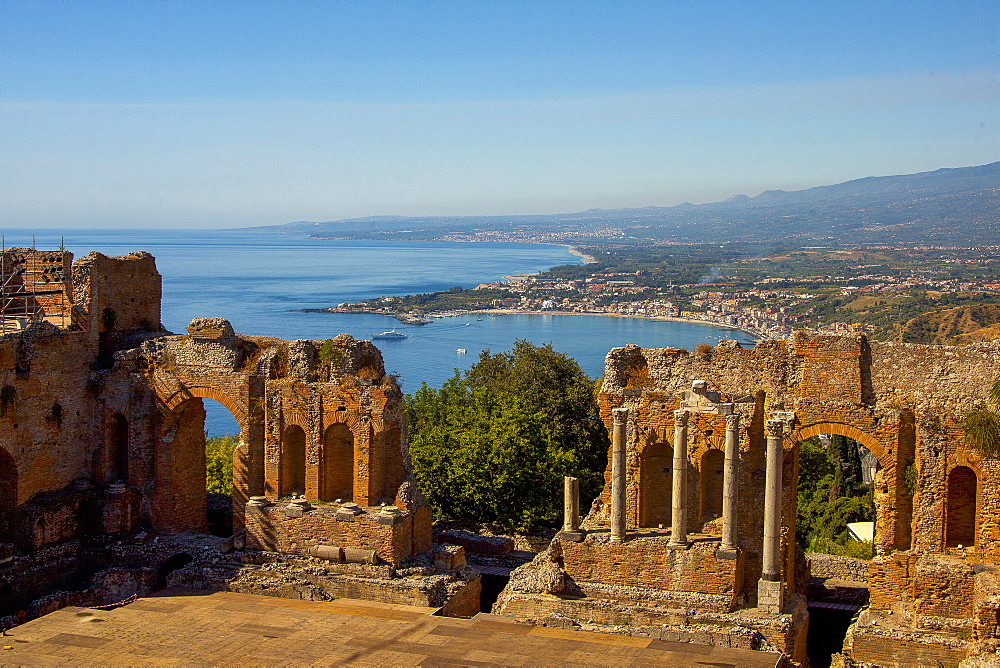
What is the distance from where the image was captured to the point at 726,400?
18375 millimetres

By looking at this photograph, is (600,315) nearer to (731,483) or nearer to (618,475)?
(618,475)

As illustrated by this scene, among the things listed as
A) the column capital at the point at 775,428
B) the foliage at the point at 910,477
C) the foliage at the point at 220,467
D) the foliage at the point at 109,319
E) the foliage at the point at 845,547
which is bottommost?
the foliage at the point at 845,547

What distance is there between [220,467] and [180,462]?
10.6 meters

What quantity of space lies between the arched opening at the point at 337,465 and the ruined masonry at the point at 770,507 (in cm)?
456

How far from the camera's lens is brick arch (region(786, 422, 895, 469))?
17359 millimetres

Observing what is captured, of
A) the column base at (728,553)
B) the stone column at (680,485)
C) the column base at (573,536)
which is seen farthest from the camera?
the column base at (573,536)

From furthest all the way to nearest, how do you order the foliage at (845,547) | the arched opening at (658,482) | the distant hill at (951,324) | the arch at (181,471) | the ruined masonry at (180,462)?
1. the distant hill at (951,324)
2. the foliage at (845,547)
3. the arch at (181,471)
4. the ruined masonry at (180,462)
5. the arched opening at (658,482)

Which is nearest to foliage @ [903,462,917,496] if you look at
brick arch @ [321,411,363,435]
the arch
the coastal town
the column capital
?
the column capital

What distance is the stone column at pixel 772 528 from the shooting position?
1689 centimetres

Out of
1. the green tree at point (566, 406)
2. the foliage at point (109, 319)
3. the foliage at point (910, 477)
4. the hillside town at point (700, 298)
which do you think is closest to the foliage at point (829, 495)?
the green tree at point (566, 406)

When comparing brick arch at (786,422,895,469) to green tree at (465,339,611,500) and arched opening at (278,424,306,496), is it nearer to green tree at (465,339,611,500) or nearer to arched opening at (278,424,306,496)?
arched opening at (278,424,306,496)

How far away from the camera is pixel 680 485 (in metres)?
17.6

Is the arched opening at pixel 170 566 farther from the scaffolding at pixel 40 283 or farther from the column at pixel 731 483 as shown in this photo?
the column at pixel 731 483

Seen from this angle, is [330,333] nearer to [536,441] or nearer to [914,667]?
[536,441]
